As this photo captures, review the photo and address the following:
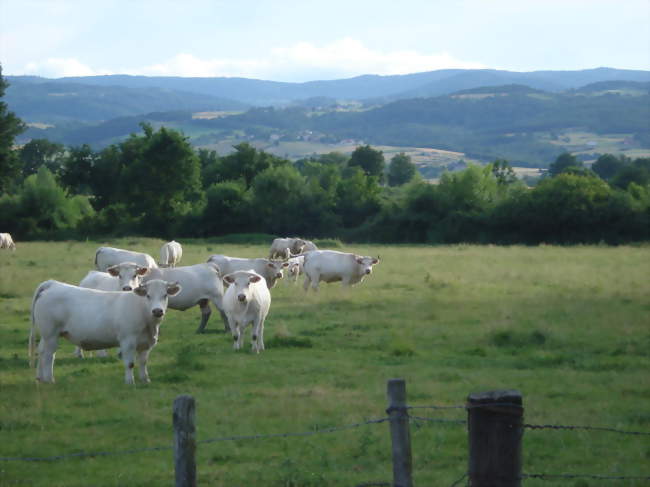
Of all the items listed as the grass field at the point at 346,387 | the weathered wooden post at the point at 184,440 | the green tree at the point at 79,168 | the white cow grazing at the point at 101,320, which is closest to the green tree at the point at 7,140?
the grass field at the point at 346,387

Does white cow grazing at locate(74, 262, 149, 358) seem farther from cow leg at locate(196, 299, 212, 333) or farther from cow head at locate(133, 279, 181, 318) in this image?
cow head at locate(133, 279, 181, 318)

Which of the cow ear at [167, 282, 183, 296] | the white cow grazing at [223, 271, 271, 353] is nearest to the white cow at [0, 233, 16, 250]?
the white cow grazing at [223, 271, 271, 353]

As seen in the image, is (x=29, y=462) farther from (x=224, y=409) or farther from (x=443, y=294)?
(x=443, y=294)

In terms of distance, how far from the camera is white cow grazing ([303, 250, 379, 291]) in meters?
24.6

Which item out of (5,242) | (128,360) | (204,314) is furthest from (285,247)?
(128,360)

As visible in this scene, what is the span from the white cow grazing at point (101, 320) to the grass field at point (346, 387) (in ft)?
1.51

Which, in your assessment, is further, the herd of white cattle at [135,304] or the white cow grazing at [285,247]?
the white cow grazing at [285,247]

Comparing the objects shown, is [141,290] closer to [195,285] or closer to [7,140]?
[195,285]

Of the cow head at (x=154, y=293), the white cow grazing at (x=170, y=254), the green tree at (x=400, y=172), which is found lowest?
the green tree at (x=400, y=172)

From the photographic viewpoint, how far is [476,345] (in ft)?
50.3

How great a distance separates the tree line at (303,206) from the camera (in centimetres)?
5272

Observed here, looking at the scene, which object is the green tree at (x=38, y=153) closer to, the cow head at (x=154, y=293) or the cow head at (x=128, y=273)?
the cow head at (x=128, y=273)

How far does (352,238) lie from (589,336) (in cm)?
4488

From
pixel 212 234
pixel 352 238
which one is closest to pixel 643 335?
pixel 352 238
